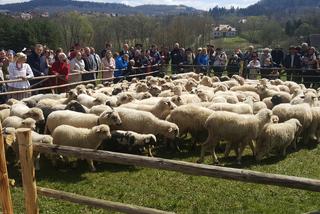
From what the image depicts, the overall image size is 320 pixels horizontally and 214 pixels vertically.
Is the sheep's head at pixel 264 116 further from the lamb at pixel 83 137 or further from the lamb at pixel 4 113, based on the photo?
the lamb at pixel 4 113

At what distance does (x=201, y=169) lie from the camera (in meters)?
4.36

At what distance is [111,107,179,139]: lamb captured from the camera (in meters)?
10.6

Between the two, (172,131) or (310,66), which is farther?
(310,66)

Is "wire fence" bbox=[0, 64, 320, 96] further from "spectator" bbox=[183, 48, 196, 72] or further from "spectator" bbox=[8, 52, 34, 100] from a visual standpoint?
"spectator" bbox=[8, 52, 34, 100]

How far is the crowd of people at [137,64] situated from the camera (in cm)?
1627

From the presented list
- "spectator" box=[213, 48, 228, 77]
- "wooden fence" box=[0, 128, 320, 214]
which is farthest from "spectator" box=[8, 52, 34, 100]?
"spectator" box=[213, 48, 228, 77]

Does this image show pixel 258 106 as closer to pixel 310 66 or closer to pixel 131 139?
pixel 131 139

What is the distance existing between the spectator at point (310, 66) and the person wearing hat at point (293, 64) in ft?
0.94

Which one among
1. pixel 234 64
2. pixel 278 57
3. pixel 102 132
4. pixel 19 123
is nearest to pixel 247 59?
pixel 234 64

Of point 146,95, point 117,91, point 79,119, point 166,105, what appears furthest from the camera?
point 117,91

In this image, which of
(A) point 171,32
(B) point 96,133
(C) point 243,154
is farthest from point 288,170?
(A) point 171,32

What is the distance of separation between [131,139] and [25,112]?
3.27 m

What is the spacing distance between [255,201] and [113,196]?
2.77 metres

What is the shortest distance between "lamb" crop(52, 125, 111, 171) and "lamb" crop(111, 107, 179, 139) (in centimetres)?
128
